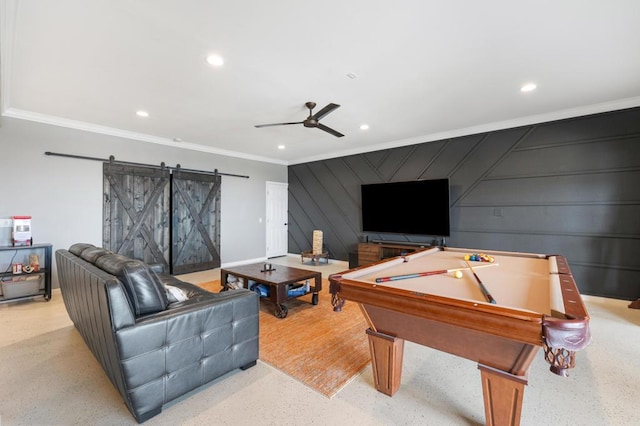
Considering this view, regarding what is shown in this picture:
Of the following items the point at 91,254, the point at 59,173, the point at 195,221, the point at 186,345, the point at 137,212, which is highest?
the point at 59,173

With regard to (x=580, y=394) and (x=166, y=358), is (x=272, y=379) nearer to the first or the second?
(x=166, y=358)

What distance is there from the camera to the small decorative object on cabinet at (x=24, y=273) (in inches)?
145

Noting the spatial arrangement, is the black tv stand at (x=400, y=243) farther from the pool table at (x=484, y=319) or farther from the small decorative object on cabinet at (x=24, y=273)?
the small decorative object on cabinet at (x=24, y=273)

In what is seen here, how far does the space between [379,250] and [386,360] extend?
368 cm

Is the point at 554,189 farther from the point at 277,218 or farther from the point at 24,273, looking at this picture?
the point at 24,273

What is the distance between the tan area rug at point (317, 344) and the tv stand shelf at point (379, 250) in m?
1.96

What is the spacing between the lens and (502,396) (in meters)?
1.46

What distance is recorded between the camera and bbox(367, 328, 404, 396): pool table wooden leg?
73.5 inches

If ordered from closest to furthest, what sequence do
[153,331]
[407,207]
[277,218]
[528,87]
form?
1. [153,331]
2. [528,87]
3. [407,207]
4. [277,218]

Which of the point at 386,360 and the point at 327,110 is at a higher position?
the point at 327,110

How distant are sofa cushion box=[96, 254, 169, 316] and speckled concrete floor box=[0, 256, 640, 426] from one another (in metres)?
0.67

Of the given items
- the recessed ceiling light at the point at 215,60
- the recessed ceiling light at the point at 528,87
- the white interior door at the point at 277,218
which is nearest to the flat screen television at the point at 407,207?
the recessed ceiling light at the point at 528,87

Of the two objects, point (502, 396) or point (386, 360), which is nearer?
point (502, 396)

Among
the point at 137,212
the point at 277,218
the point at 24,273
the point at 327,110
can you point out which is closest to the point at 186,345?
the point at 327,110
